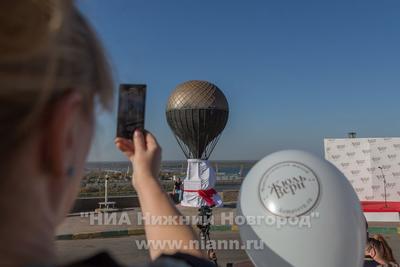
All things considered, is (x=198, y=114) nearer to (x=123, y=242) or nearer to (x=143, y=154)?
(x=123, y=242)

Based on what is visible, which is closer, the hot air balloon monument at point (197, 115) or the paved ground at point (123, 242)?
the paved ground at point (123, 242)

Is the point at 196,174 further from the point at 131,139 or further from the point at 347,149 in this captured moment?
the point at 131,139

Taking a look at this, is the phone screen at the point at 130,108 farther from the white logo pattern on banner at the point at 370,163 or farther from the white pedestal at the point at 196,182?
the white logo pattern on banner at the point at 370,163

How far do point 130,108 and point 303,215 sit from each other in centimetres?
118

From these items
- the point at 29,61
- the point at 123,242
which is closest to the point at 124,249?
the point at 123,242

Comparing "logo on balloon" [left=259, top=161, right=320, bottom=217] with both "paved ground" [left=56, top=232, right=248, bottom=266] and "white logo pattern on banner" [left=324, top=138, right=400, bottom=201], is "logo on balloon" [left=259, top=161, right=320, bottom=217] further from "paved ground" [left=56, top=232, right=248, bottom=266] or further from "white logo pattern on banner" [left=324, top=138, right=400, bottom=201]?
"white logo pattern on banner" [left=324, top=138, right=400, bottom=201]

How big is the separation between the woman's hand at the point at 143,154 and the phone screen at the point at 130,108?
5cm

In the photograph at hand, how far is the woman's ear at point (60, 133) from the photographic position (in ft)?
2.49

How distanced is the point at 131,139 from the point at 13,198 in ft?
2.47

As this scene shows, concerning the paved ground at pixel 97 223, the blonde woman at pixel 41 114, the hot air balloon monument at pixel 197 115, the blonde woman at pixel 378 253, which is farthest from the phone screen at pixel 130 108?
the hot air balloon monument at pixel 197 115

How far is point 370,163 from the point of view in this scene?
698 inches

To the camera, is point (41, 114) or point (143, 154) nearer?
point (41, 114)

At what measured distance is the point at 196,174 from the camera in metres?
18.5

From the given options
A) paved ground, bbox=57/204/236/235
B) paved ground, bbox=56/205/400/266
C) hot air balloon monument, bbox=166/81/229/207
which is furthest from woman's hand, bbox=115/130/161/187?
hot air balloon monument, bbox=166/81/229/207
